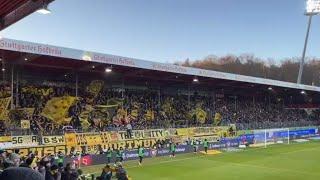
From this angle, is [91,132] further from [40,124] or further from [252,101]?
[252,101]

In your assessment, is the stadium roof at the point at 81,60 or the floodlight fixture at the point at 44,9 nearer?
the floodlight fixture at the point at 44,9

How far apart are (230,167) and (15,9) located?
20.7 m

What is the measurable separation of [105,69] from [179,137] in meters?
9.83

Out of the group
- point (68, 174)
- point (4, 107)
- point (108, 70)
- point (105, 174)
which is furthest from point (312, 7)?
point (68, 174)

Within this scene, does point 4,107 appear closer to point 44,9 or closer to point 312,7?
point 44,9

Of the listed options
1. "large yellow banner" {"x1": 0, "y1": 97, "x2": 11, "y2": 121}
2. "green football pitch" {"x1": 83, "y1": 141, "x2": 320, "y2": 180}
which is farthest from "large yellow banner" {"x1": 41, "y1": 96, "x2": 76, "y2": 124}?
"green football pitch" {"x1": 83, "y1": 141, "x2": 320, "y2": 180}

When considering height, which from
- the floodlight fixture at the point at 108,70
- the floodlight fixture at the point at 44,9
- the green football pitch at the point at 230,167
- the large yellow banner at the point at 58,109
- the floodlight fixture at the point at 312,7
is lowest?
the green football pitch at the point at 230,167

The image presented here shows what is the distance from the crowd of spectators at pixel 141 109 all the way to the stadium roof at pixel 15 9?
730 inches

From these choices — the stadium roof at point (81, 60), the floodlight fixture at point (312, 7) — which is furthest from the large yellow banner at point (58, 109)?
the floodlight fixture at point (312, 7)

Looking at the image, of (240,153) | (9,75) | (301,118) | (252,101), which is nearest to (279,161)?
(240,153)

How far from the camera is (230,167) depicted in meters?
31.5

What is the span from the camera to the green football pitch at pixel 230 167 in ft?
89.9

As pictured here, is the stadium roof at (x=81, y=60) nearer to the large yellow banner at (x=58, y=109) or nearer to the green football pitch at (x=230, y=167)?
the large yellow banner at (x=58, y=109)

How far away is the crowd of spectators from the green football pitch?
22.7ft
